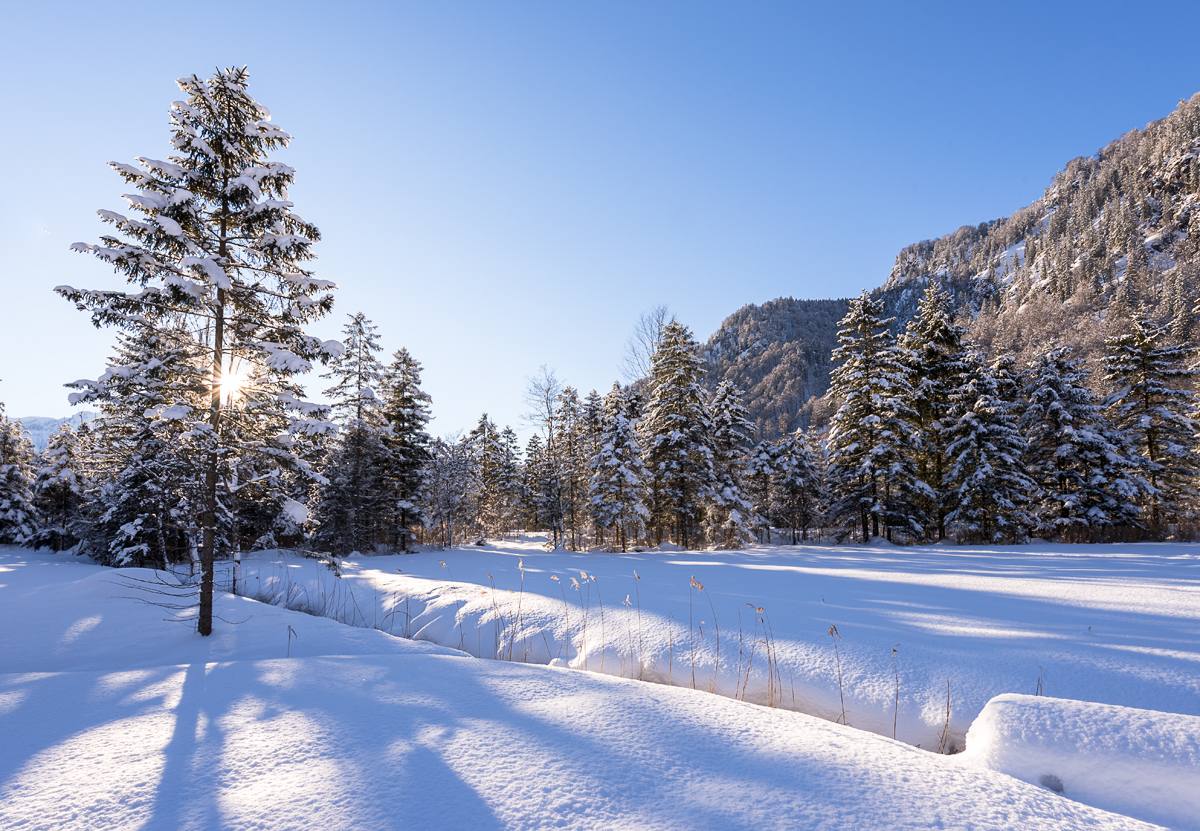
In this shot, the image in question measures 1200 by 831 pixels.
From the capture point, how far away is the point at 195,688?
11.9 ft

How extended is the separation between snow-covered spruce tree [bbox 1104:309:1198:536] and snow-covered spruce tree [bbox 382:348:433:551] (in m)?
30.6

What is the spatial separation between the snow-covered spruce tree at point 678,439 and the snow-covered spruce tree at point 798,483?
1101 centimetres

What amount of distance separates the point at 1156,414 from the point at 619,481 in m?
22.6

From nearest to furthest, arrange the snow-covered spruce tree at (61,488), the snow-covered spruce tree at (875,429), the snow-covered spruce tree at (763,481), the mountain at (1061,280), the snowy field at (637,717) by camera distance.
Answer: the snowy field at (637,717), the snow-covered spruce tree at (875,429), the snow-covered spruce tree at (61,488), the snow-covered spruce tree at (763,481), the mountain at (1061,280)

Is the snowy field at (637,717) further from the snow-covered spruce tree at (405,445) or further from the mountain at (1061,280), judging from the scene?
the mountain at (1061,280)

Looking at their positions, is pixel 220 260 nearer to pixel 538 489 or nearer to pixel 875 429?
pixel 875 429

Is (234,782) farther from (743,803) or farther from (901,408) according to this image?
(901,408)

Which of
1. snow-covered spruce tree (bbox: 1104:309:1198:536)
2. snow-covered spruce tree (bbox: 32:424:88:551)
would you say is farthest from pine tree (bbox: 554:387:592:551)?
snow-covered spruce tree (bbox: 32:424:88:551)

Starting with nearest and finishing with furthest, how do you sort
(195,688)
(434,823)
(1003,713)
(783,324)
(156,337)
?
(434,823) → (1003,713) → (195,688) → (156,337) → (783,324)

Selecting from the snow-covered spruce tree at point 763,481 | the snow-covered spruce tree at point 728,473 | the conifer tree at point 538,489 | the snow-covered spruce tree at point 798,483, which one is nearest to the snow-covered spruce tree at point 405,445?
the conifer tree at point 538,489

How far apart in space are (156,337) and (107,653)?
3.95m

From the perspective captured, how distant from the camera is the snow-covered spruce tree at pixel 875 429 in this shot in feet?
67.2

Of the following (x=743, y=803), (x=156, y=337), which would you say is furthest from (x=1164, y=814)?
(x=156, y=337)

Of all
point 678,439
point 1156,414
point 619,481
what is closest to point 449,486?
point 619,481
